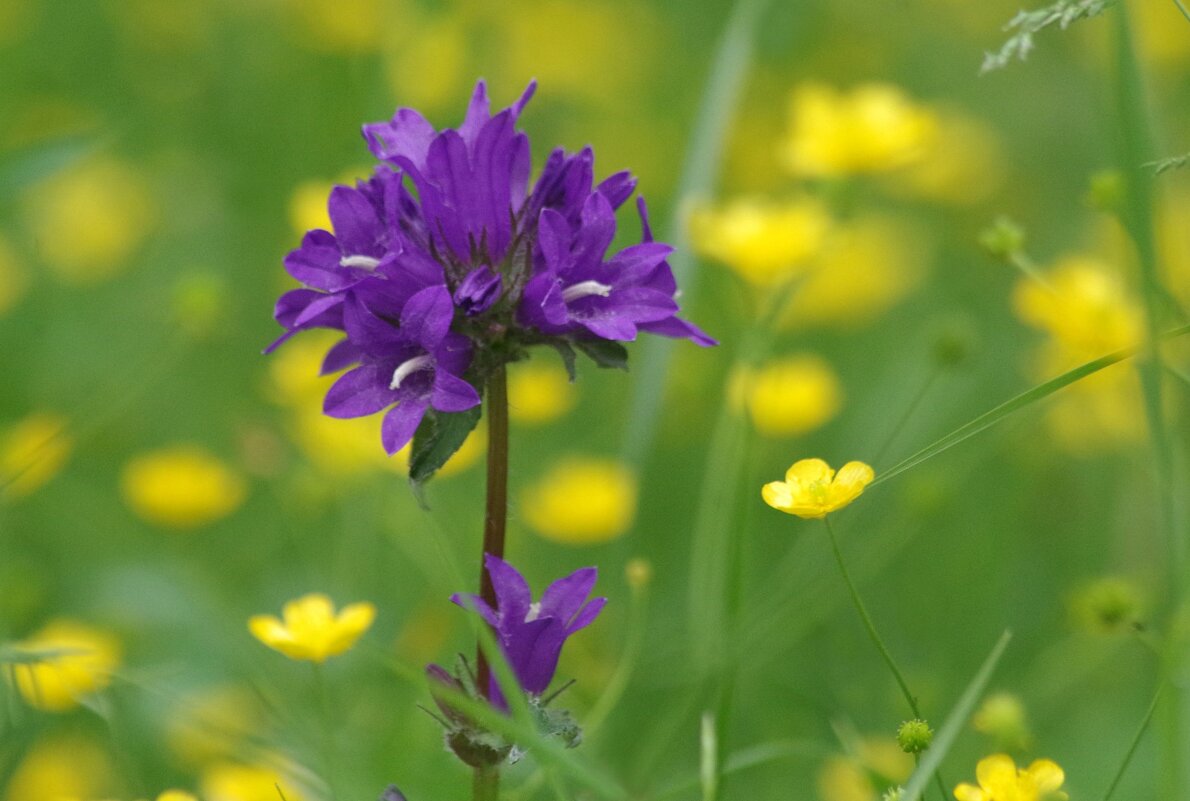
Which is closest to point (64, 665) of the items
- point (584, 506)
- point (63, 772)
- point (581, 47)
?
point (63, 772)

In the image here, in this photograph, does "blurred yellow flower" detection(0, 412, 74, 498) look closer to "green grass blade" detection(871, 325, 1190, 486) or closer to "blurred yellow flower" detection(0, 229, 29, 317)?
"blurred yellow flower" detection(0, 229, 29, 317)

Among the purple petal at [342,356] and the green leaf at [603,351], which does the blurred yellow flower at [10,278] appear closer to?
the purple petal at [342,356]

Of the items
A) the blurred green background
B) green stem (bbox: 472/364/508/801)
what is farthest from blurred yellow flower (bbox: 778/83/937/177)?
green stem (bbox: 472/364/508/801)

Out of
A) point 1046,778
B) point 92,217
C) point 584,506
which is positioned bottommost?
point 1046,778

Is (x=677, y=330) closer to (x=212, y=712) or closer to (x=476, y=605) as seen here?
(x=476, y=605)

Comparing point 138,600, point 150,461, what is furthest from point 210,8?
point 138,600

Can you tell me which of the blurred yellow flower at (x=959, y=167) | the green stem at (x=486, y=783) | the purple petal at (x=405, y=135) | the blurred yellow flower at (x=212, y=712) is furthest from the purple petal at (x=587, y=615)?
the blurred yellow flower at (x=959, y=167)
